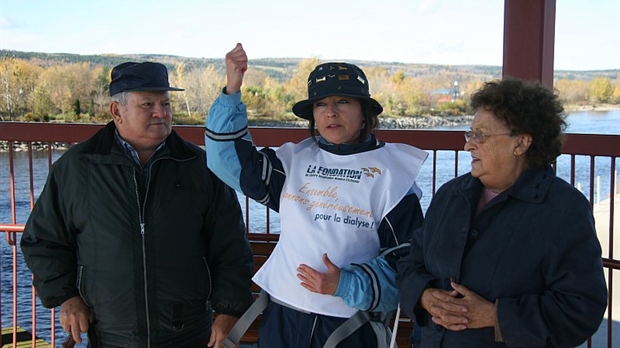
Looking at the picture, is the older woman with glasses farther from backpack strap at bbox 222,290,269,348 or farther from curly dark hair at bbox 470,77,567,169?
backpack strap at bbox 222,290,269,348

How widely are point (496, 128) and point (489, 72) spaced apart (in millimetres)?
18847

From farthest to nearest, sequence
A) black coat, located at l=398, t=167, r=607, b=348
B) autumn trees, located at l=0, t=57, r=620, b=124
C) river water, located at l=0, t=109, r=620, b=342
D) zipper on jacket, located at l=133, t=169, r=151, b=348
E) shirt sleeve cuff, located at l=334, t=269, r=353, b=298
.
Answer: autumn trees, located at l=0, t=57, r=620, b=124, river water, located at l=0, t=109, r=620, b=342, zipper on jacket, located at l=133, t=169, r=151, b=348, shirt sleeve cuff, located at l=334, t=269, r=353, b=298, black coat, located at l=398, t=167, r=607, b=348

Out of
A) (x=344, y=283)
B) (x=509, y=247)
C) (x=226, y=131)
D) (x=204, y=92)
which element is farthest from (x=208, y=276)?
(x=204, y=92)

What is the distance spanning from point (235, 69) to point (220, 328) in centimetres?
97

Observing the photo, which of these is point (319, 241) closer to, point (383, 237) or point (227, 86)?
point (383, 237)

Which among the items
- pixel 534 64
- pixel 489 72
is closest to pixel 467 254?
pixel 534 64

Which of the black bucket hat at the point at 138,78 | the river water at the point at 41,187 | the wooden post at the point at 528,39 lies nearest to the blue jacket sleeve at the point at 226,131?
the black bucket hat at the point at 138,78

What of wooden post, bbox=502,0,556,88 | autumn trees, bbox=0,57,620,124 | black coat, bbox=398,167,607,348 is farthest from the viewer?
autumn trees, bbox=0,57,620,124

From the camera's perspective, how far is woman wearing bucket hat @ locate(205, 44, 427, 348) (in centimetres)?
213

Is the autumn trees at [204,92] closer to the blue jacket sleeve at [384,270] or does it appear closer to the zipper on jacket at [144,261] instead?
the zipper on jacket at [144,261]

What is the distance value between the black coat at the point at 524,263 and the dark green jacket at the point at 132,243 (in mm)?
870

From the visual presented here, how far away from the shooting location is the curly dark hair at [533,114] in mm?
1945

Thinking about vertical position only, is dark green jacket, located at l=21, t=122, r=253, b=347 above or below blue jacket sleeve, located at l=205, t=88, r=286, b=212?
below

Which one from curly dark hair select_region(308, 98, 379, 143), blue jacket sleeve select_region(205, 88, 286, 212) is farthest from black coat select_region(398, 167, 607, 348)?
blue jacket sleeve select_region(205, 88, 286, 212)
